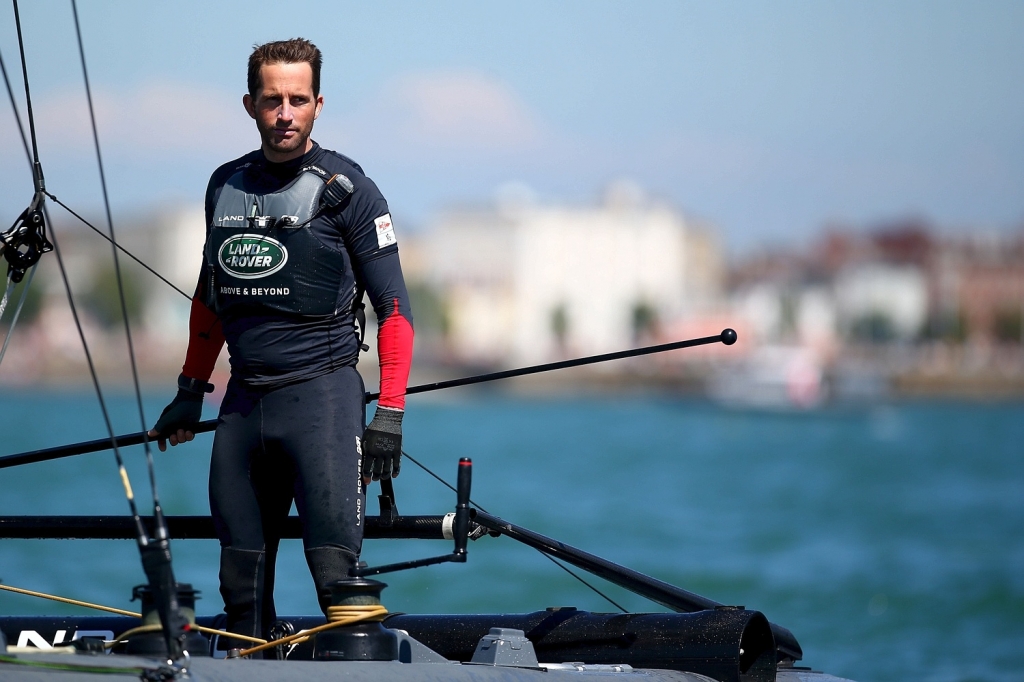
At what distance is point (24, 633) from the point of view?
4.03 m

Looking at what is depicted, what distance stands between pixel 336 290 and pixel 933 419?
71220 mm

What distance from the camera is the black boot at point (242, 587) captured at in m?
3.27

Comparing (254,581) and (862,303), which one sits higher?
(862,303)

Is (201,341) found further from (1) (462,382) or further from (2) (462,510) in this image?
(2) (462,510)

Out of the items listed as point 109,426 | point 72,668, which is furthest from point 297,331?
point 72,668

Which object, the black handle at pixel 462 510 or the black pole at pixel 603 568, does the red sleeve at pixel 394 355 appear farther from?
the black pole at pixel 603 568

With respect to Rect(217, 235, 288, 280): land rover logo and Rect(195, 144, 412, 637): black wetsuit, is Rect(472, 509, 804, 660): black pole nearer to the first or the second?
Rect(195, 144, 412, 637): black wetsuit

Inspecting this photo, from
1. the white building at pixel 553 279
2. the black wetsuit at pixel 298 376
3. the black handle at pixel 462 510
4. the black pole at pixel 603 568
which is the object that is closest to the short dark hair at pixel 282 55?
the black wetsuit at pixel 298 376

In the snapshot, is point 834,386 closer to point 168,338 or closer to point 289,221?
point 168,338

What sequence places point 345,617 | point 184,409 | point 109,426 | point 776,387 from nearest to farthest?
point 109,426 < point 345,617 < point 184,409 < point 776,387

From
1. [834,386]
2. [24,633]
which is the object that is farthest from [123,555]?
[834,386]

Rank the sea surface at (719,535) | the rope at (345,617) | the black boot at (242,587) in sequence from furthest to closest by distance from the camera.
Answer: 1. the sea surface at (719,535)
2. the black boot at (242,587)
3. the rope at (345,617)

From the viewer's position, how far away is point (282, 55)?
10.4ft

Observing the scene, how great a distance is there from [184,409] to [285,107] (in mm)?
790
